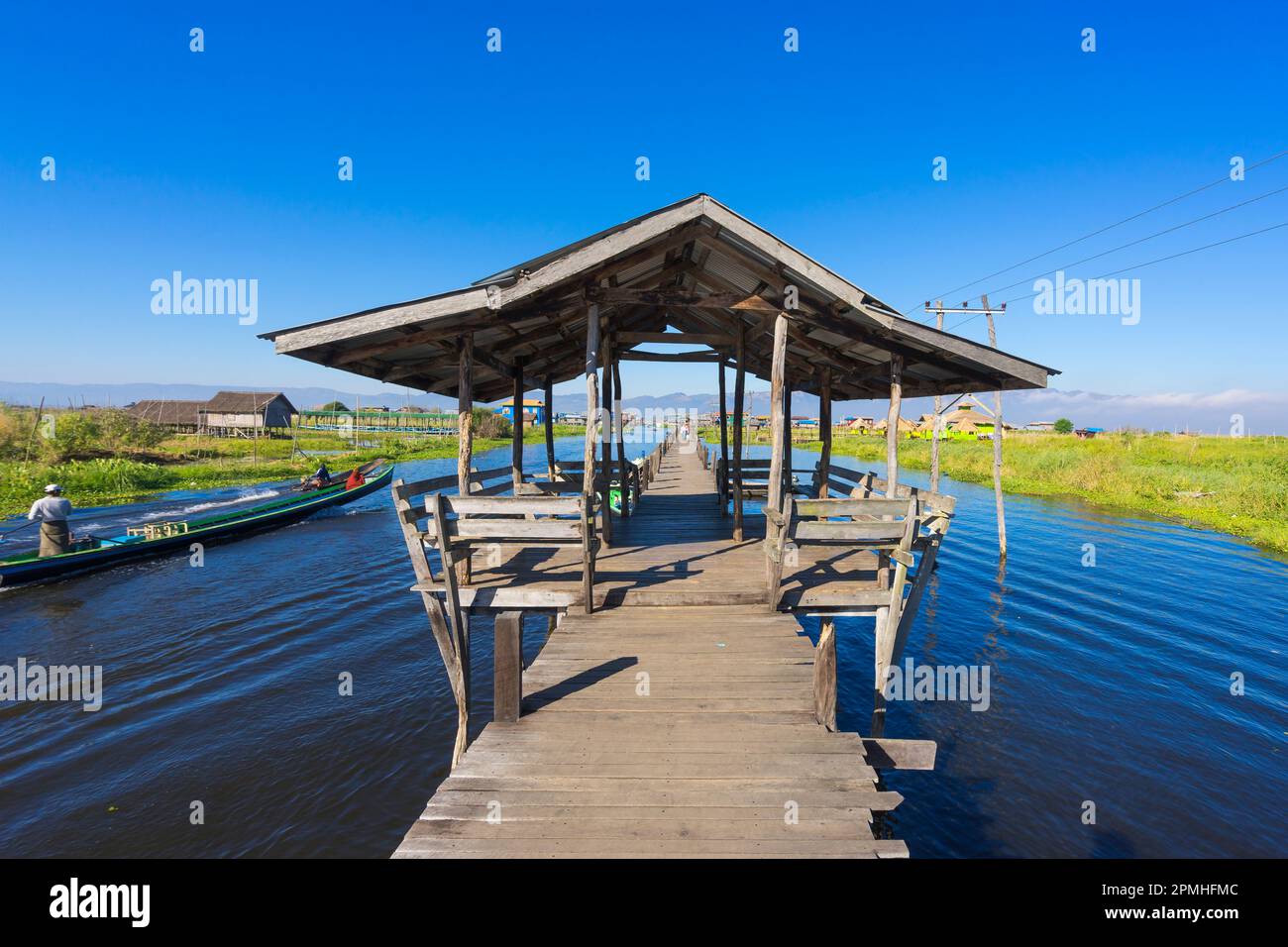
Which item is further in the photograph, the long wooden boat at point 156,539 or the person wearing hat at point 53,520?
the long wooden boat at point 156,539

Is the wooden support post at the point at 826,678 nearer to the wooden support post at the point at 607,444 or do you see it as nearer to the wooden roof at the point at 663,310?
the wooden roof at the point at 663,310

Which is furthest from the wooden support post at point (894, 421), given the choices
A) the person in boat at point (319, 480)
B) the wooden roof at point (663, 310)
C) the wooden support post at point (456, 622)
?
the person in boat at point (319, 480)

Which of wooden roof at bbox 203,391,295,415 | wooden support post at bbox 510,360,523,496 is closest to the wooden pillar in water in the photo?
wooden support post at bbox 510,360,523,496

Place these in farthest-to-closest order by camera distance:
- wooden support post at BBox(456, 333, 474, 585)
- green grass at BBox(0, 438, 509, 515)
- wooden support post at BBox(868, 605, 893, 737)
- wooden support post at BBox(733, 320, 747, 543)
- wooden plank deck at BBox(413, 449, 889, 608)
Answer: green grass at BBox(0, 438, 509, 515) → wooden support post at BBox(733, 320, 747, 543) → wooden support post at BBox(456, 333, 474, 585) → wooden plank deck at BBox(413, 449, 889, 608) → wooden support post at BBox(868, 605, 893, 737)

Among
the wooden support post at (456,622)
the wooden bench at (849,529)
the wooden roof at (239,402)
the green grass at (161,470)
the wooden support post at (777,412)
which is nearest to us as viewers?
the wooden support post at (456,622)

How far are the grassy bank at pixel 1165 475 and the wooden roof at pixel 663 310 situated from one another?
43.8 feet

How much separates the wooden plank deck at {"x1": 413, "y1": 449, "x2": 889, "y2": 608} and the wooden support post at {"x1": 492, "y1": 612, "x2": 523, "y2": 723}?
2088 millimetres

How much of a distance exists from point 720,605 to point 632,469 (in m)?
7.44

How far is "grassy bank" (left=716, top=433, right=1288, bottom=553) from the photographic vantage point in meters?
22.6

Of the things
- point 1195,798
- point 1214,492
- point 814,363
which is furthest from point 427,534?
point 1214,492

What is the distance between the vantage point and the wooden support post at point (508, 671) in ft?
14.8

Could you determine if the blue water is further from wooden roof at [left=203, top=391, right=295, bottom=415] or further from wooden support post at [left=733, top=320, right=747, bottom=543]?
wooden roof at [left=203, top=391, right=295, bottom=415]
